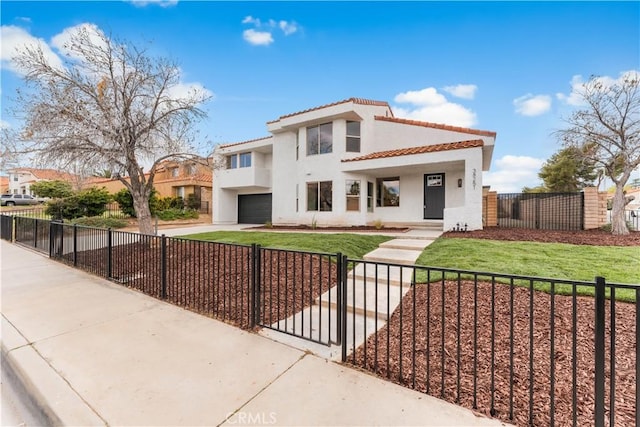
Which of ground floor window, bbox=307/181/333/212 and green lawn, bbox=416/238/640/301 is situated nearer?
green lawn, bbox=416/238/640/301

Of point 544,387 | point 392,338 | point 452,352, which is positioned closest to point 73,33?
point 392,338

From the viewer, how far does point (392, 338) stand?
335cm

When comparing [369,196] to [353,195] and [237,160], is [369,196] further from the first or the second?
[237,160]

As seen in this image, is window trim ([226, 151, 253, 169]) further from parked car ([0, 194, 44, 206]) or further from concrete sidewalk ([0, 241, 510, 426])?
parked car ([0, 194, 44, 206])

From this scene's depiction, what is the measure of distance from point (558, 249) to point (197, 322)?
7.88 meters

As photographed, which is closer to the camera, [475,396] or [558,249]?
[475,396]

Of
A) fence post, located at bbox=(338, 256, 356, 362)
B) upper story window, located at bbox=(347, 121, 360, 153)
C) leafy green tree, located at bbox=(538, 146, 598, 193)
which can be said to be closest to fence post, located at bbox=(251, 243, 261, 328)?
fence post, located at bbox=(338, 256, 356, 362)

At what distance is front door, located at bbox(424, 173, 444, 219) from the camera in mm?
Answer: 12352

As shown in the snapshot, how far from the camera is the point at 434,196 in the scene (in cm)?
1250

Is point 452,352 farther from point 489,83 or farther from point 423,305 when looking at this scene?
point 489,83

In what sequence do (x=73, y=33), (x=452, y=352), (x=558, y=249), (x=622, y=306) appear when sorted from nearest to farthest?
(x=452, y=352) → (x=622, y=306) → (x=558, y=249) → (x=73, y=33)

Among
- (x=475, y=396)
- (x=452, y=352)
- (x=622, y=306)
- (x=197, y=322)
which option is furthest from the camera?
(x=197, y=322)

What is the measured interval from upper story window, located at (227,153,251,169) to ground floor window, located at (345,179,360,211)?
8218 millimetres

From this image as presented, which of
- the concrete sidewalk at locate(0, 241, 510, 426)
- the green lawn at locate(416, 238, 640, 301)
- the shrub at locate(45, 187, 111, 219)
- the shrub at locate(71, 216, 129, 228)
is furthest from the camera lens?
the shrub at locate(45, 187, 111, 219)
